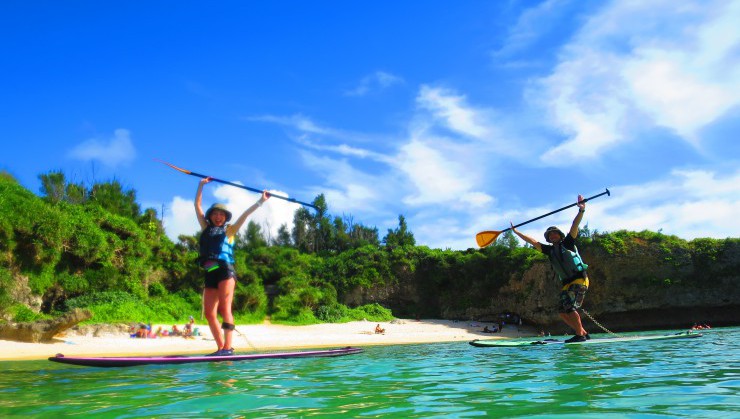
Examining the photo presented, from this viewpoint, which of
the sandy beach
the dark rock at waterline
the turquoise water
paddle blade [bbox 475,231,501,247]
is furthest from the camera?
the dark rock at waterline

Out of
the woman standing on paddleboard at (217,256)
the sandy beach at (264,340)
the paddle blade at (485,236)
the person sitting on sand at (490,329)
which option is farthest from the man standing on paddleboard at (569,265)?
the person sitting on sand at (490,329)

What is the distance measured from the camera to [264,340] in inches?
898

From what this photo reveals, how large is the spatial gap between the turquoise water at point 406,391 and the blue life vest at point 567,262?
3.26 meters

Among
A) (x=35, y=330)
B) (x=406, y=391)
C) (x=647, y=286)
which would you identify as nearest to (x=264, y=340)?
(x=35, y=330)

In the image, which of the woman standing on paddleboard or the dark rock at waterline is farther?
the dark rock at waterline

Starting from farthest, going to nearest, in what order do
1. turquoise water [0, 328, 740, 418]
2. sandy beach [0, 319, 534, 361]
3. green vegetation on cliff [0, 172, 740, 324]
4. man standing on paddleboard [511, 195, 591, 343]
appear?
green vegetation on cliff [0, 172, 740, 324], sandy beach [0, 319, 534, 361], man standing on paddleboard [511, 195, 591, 343], turquoise water [0, 328, 740, 418]

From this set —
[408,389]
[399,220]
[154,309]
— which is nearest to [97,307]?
[154,309]

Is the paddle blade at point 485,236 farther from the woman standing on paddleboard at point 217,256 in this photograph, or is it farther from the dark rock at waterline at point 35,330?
the dark rock at waterline at point 35,330

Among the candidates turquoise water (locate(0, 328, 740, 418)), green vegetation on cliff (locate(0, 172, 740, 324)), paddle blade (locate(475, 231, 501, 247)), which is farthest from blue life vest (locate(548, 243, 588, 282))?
green vegetation on cliff (locate(0, 172, 740, 324))

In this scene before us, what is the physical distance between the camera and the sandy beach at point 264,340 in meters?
14.8

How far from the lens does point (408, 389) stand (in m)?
4.40

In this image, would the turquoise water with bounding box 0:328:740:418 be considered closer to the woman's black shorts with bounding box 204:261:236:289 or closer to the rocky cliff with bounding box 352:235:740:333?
the woman's black shorts with bounding box 204:261:236:289

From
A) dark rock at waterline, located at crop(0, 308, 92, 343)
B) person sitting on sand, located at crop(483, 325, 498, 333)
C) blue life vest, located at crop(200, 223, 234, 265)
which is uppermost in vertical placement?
blue life vest, located at crop(200, 223, 234, 265)

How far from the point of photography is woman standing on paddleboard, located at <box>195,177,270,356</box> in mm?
7062
